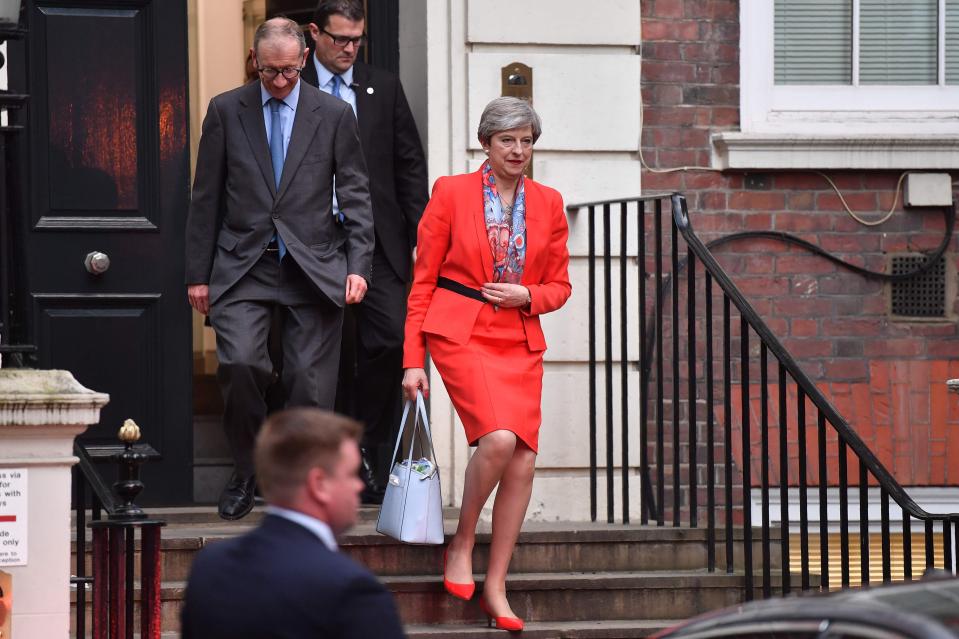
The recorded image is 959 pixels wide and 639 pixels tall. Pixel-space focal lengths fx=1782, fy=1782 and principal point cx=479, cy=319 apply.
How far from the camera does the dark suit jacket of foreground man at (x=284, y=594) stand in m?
3.06

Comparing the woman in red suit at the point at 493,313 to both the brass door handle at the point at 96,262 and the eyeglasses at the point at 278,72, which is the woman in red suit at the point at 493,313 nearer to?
the eyeglasses at the point at 278,72

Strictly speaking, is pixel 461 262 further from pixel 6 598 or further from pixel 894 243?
pixel 894 243

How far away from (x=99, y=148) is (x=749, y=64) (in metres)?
2.86

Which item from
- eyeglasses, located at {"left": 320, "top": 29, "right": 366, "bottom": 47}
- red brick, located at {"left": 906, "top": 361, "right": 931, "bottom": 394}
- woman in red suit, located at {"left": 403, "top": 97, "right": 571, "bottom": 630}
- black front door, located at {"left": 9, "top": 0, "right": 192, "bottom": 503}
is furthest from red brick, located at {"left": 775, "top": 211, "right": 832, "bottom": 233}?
black front door, located at {"left": 9, "top": 0, "right": 192, "bottom": 503}

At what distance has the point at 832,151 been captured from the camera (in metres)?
7.86

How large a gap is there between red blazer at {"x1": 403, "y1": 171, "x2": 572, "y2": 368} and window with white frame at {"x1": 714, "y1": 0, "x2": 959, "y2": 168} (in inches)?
66.2

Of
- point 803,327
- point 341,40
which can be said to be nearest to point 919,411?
point 803,327

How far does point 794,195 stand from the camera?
7.90 meters

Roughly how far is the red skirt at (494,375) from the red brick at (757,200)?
6.03 feet

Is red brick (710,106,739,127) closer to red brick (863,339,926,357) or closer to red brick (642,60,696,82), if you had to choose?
red brick (642,60,696,82)

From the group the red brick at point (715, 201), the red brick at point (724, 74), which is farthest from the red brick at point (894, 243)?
the red brick at point (724, 74)

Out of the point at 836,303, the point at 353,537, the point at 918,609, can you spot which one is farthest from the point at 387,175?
the point at 918,609

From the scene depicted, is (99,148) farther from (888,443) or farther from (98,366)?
(888,443)

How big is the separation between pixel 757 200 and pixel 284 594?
16.9ft
